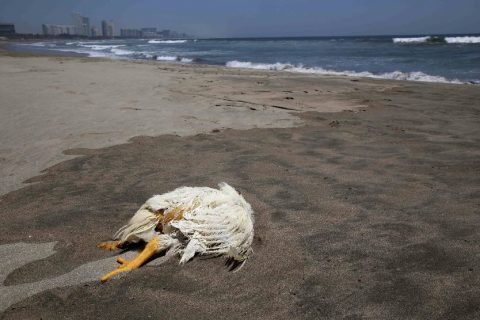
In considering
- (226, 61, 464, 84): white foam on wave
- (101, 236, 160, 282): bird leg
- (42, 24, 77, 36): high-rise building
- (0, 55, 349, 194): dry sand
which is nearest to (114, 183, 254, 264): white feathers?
(101, 236, 160, 282): bird leg

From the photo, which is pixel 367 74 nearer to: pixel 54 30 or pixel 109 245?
pixel 109 245

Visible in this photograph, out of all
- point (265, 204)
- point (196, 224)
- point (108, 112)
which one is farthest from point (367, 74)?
point (196, 224)

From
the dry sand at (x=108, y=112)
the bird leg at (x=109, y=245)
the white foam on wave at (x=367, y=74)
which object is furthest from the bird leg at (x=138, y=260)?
the white foam on wave at (x=367, y=74)

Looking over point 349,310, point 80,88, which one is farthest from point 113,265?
point 80,88

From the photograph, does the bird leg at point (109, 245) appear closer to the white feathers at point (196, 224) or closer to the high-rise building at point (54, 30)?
the white feathers at point (196, 224)

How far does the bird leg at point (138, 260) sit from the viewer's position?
245 cm

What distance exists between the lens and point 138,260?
8.28 ft

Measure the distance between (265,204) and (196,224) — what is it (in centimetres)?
94

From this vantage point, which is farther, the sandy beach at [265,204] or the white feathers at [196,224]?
the white feathers at [196,224]

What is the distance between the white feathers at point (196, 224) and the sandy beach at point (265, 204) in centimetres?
10

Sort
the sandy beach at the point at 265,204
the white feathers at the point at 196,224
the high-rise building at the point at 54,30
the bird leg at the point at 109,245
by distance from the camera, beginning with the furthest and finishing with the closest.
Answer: the high-rise building at the point at 54,30 < the bird leg at the point at 109,245 < the white feathers at the point at 196,224 < the sandy beach at the point at 265,204

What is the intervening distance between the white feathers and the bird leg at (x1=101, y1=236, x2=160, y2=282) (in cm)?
5

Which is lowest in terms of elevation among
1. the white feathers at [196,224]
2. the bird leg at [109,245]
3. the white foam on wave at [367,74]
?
the bird leg at [109,245]

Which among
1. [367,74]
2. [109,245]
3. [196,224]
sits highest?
[367,74]
